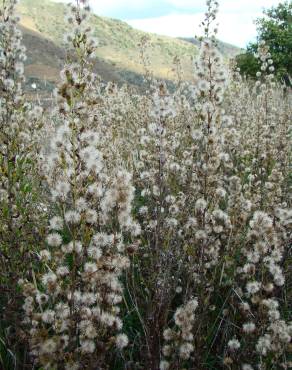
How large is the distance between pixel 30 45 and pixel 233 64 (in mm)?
58811

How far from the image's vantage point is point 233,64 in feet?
31.4

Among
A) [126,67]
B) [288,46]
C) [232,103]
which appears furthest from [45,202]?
[126,67]

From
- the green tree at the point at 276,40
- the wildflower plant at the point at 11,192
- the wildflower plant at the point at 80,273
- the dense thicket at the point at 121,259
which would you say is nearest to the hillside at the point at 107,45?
the green tree at the point at 276,40

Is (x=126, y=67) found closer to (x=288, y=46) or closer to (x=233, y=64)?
(x=288, y=46)

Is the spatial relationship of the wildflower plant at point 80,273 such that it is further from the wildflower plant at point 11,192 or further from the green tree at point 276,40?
the green tree at point 276,40

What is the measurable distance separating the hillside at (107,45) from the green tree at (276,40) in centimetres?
3042

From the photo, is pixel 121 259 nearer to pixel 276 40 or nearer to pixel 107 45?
pixel 276 40

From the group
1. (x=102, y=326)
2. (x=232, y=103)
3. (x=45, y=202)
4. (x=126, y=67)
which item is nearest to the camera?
(x=102, y=326)

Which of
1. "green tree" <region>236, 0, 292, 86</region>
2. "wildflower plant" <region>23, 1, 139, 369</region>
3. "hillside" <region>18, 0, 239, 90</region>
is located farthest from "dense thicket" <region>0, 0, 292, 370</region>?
"hillside" <region>18, 0, 239, 90</region>

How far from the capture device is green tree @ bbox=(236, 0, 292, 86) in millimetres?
30422

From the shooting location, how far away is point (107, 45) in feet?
288

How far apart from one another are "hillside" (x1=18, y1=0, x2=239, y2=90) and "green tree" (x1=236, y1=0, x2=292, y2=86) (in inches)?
1198

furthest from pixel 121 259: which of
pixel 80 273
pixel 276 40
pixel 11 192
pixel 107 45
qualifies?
pixel 107 45

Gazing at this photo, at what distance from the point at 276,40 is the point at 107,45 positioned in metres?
60.7
